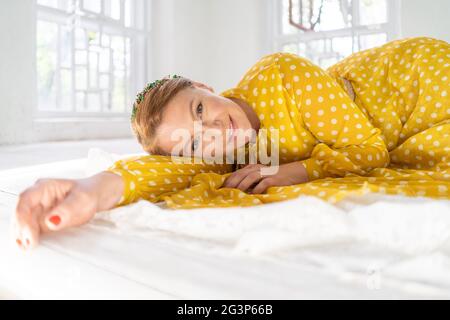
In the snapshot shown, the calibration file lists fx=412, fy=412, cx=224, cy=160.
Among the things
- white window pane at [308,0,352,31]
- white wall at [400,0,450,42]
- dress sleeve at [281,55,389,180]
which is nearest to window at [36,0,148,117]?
white window pane at [308,0,352,31]

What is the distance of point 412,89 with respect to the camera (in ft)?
4.15

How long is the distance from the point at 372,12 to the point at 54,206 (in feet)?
11.5

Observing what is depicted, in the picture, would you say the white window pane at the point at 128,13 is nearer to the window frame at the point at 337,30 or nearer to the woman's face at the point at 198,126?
the window frame at the point at 337,30

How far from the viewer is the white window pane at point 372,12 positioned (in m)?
A: 3.44

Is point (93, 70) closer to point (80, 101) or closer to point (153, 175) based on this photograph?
point (80, 101)

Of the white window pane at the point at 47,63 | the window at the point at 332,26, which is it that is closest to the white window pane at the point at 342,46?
the window at the point at 332,26

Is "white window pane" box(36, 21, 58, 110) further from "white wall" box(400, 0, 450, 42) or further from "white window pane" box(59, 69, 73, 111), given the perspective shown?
"white wall" box(400, 0, 450, 42)

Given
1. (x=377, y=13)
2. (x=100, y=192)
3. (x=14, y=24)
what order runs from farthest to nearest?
(x=377, y=13)
(x=14, y=24)
(x=100, y=192)

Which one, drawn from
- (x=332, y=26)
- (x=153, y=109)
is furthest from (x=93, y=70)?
(x=153, y=109)

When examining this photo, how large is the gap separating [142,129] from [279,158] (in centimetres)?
38

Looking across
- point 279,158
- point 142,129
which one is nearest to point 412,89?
point 279,158
